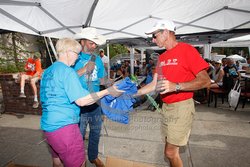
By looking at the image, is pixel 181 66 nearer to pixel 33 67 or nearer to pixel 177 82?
pixel 177 82

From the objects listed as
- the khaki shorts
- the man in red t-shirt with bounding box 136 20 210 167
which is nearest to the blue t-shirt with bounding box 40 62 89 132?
the man in red t-shirt with bounding box 136 20 210 167

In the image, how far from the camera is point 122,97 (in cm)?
262

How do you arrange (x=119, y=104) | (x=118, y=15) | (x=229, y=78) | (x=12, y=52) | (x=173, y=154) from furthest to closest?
(x=12, y=52) → (x=229, y=78) → (x=118, y=15) → (x=119, y=104) → (x=173, y=154)

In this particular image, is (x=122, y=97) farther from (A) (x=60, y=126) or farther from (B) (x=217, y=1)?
(B) (x=217, y=1)

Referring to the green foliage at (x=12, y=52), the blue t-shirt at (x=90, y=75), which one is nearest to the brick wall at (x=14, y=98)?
the blue t-shirt at (x=90, y=75)

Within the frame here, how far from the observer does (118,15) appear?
5.24 m

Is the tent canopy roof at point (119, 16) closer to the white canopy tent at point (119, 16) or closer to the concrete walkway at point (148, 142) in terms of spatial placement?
the white canopy tent at point (119, 16)

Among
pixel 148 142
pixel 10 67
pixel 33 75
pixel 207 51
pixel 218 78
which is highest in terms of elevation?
pixel 207 51

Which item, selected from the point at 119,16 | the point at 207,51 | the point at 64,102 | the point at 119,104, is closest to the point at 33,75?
the point at 119,16

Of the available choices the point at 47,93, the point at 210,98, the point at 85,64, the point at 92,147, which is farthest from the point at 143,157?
the point at 210,98

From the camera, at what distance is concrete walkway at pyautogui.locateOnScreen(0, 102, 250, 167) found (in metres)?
3.38

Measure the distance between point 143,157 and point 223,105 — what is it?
4.81m

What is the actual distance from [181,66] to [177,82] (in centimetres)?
18

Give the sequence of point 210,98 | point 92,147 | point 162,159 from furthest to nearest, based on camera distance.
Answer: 1. point 210,98
2. point 162,159
3. point 92,147
